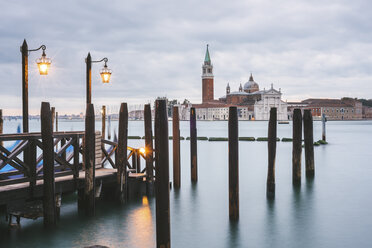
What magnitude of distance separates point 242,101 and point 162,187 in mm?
108267

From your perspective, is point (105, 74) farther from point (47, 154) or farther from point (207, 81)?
point (207, 81)

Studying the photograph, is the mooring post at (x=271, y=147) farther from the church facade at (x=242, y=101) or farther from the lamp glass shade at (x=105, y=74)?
the church facade at (x=242, y=101)

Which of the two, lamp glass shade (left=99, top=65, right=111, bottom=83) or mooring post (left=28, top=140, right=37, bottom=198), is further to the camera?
lamp glass shade (left=99, top=65, right=111, bottom=83)

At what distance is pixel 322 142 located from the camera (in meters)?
26.3

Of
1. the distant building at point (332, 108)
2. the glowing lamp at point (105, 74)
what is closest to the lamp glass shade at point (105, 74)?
the glowing lamp at point (105, 74)

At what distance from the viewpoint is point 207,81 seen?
11594 centimetres

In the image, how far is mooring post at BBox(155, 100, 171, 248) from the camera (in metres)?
4.45

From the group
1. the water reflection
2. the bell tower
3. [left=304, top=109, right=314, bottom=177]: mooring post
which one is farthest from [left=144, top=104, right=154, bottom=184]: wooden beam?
the bell tower

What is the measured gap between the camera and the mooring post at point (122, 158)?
23.8 ft

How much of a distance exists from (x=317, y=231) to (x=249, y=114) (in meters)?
102

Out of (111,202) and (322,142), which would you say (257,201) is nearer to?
(111,202)

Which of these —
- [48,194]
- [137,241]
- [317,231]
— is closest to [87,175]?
[48,194]

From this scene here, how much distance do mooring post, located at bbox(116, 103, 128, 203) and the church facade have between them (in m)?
94.8

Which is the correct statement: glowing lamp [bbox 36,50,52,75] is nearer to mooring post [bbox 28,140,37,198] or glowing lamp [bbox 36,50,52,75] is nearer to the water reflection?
mooring post [bbox 28,140,37,198]
